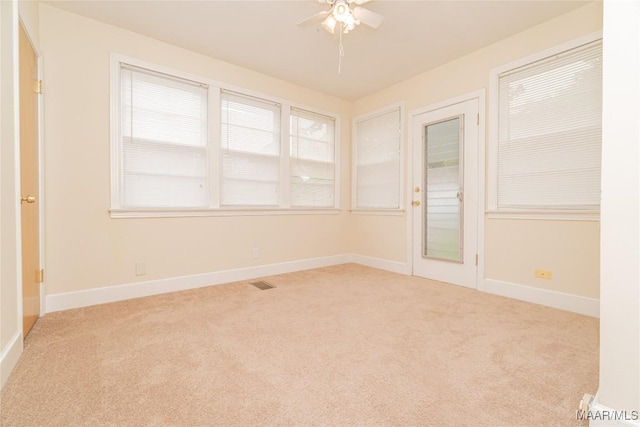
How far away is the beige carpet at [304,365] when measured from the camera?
4.07 ft

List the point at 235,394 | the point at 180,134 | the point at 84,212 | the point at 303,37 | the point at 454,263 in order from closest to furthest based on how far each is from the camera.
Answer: the point at 235,394
the point at 84,212
the point at 303,37
the point at 180,134
the point at 454,263

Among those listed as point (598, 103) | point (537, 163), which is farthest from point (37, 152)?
point (598, 103)

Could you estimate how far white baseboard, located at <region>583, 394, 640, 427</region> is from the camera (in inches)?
42.0

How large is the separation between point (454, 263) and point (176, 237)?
125 inches

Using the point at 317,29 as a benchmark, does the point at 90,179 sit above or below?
below

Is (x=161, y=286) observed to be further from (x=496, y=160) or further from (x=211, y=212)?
(x=496, y=160)

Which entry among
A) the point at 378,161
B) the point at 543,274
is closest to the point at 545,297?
the point at 543,274

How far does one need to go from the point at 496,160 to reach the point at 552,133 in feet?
1.66

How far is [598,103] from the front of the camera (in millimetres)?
2402

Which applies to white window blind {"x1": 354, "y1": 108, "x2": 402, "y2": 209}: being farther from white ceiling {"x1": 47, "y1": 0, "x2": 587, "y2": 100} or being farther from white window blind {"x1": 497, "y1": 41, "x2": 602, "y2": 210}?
white window blind {"x1": 497, "y1": 41, "x2": 602, "y2": 210}

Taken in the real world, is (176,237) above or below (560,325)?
above

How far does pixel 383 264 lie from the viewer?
4191mm

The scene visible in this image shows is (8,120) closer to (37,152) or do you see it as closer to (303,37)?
(37,152)

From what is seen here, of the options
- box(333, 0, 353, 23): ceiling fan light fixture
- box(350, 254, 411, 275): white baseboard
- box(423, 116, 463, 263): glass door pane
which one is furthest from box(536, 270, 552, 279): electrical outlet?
box(333, 0, 353, 23): ceiling fan light fixture
